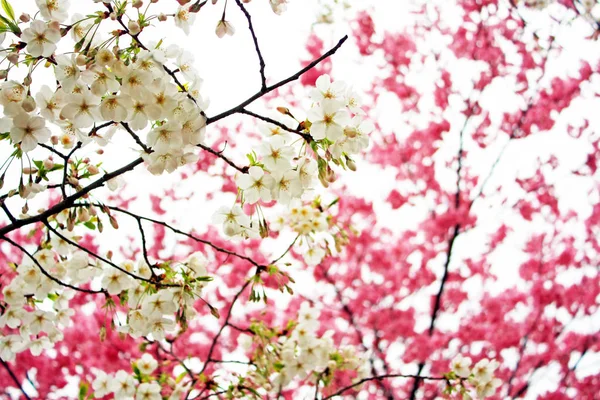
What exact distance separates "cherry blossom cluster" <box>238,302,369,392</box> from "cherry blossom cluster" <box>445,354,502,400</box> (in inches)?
25.6

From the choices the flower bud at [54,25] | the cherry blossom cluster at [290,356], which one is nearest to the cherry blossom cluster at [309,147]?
the flower bud at [54,25]

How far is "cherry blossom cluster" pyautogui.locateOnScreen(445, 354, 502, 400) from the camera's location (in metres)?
2.97

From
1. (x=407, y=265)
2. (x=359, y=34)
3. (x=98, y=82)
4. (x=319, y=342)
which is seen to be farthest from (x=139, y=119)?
(x=359, y=34)

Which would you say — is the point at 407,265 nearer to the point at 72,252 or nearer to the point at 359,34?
the point at 359,34

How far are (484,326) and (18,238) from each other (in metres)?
5.46

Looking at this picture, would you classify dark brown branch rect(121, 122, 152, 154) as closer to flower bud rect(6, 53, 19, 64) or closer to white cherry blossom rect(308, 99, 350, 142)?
flower bud rect(6, 53, 19, 64)

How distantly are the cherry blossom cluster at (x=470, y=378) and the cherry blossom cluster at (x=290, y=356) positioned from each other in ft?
2.13

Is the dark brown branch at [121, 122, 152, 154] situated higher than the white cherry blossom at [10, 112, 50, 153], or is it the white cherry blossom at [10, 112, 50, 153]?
the dark brown branch at [121, 122, 152, 154]

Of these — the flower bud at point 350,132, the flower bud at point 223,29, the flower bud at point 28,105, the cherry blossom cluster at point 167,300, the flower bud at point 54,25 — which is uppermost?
the flower bud at point 223,29

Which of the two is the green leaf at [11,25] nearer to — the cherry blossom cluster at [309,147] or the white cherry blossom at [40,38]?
the white cherry blossom at [40,38]

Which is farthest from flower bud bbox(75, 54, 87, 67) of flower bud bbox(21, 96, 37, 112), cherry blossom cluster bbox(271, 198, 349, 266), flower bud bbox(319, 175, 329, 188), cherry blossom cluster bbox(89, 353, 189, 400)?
cherry blossom cluster bbox(89, 353, 189, 400)

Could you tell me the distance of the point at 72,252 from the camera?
242cm

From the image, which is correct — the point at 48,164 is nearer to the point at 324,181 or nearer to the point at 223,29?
the point at 223,29

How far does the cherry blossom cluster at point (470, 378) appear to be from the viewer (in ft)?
9.73
